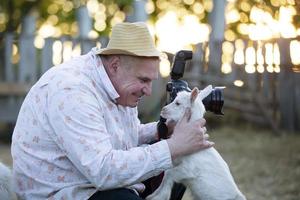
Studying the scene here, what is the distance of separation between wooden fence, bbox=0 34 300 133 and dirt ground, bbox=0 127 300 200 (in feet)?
1.10

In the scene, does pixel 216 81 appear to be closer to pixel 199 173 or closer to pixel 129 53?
pixel 199 173

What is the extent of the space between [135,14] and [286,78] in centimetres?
217

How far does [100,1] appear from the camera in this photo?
12.2 metres

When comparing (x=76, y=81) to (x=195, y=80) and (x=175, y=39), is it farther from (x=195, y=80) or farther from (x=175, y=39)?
(x=175, y=39)

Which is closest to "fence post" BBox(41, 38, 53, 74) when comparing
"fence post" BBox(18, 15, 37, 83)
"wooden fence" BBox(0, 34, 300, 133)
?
"wooden fence" BBox(0, 34, 300, 133)

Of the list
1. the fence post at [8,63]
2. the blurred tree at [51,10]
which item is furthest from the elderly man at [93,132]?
the blurred tree at [51,10]

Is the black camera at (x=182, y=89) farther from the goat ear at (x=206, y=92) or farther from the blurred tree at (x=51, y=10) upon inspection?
the blurred tree at (x=51, y=10)

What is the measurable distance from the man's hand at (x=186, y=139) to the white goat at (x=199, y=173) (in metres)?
0.36

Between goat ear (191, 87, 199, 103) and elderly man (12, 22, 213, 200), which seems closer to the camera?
elderly man (12, 22, 213, 200)

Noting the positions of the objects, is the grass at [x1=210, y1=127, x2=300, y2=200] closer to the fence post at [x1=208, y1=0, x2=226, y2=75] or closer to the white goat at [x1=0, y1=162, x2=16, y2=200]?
the fence post at [x1=208, y1=0, x2=226, y2=75]

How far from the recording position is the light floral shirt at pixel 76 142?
269cm

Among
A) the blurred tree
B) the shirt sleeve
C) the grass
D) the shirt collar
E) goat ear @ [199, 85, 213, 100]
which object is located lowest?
the grass

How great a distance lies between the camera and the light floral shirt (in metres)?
2.69

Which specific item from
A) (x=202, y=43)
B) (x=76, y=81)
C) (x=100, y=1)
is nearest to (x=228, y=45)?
(x=202, y=43)
